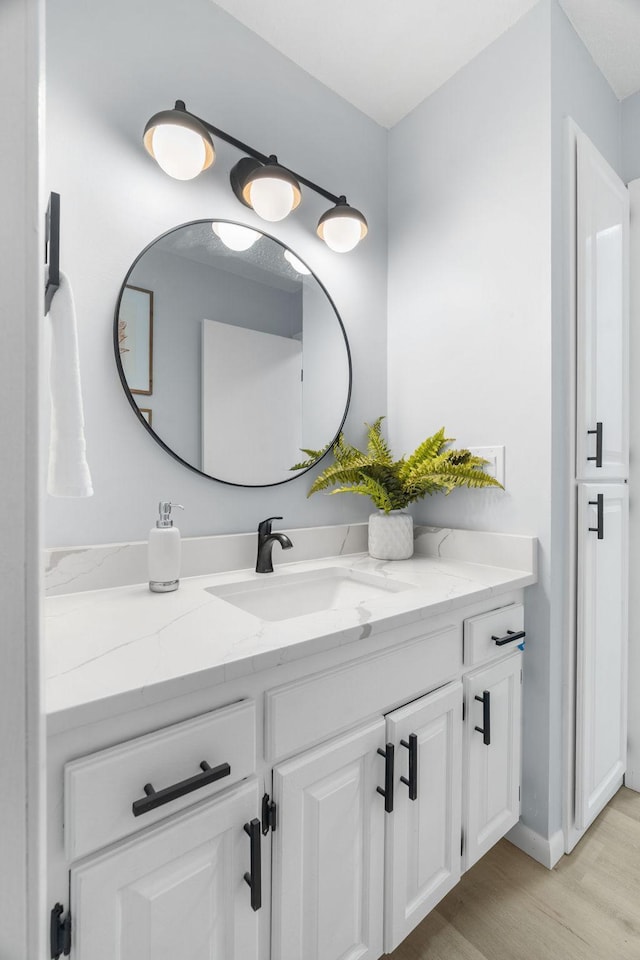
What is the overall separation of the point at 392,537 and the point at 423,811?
0.74 m

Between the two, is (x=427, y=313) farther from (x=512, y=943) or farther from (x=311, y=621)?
(x=512, y=943)

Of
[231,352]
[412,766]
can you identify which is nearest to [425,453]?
[231,352]

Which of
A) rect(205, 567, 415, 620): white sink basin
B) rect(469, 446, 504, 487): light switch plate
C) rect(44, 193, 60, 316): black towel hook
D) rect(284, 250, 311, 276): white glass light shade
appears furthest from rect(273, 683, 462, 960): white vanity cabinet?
rect(284, 250, 311, 276): white glass light shade

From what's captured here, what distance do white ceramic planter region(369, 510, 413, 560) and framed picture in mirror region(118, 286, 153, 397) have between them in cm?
82

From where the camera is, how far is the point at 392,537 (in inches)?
60.4

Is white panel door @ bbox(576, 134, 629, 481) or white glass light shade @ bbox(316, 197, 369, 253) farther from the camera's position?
white glass light shade @ bbox(316, 197, 369, 253)

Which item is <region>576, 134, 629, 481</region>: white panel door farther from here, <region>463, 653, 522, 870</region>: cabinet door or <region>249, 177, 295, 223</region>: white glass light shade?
<region>249, 177, 295, 223</region>: white glass light shade

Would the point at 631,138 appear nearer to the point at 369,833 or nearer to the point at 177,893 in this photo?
the point at 369,833

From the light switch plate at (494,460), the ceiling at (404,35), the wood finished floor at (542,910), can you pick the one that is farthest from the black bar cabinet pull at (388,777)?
the ceiling at (404,35)

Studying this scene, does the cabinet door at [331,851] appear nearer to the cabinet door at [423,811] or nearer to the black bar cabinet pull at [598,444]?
the cabinet door at [423,811]

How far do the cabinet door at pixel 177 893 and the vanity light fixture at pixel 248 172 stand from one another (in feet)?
4.65

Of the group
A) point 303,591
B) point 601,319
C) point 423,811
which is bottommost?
point 423,811

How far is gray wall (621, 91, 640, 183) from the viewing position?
5.53 ft

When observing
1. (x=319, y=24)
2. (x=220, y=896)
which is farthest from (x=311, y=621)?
(x=319, y=24)
